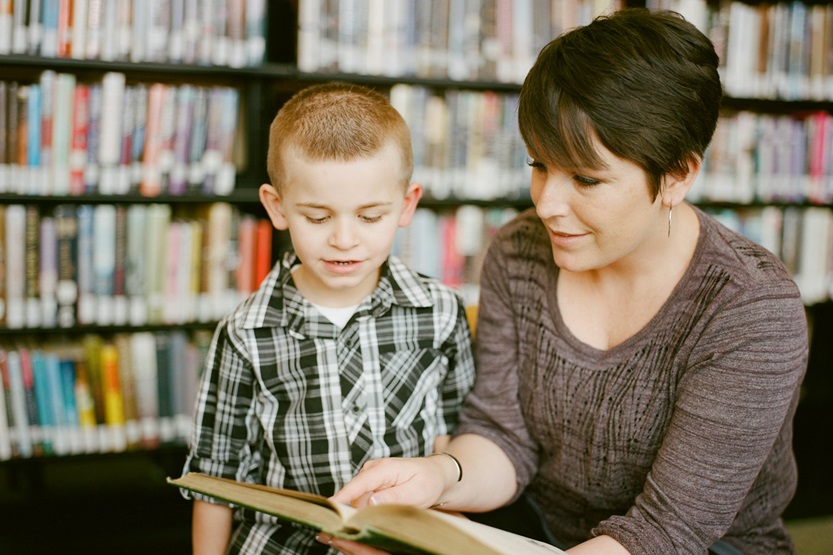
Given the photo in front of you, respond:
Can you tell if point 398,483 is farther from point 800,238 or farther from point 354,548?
point 800,238

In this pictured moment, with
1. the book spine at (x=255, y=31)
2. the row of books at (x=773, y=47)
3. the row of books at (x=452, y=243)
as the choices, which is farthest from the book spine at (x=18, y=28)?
the row of books at (x=773, y=47)

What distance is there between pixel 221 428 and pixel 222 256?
1.03m

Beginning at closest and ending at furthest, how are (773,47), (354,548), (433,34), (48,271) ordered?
(354,548), (48,271), (433,34), (773,47)

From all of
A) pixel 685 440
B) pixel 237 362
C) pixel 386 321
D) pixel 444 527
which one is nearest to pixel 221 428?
pixel 237 362

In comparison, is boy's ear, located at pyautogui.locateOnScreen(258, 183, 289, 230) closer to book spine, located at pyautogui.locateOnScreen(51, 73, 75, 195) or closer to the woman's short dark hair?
the woman's short dark hair

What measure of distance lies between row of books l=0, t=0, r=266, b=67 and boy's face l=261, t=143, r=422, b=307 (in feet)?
3.46

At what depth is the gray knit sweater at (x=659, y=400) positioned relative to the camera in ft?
3.34

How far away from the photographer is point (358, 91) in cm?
120

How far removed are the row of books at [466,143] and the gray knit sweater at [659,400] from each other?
943mm

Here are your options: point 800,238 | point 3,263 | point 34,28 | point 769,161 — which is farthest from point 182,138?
point 800,238

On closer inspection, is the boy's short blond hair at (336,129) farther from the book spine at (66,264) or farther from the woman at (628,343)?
the book spine at (66,264)

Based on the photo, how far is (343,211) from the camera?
1.06 m

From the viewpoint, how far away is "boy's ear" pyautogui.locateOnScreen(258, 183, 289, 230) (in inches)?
45.2

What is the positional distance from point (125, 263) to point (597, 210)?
1416 millimetres
